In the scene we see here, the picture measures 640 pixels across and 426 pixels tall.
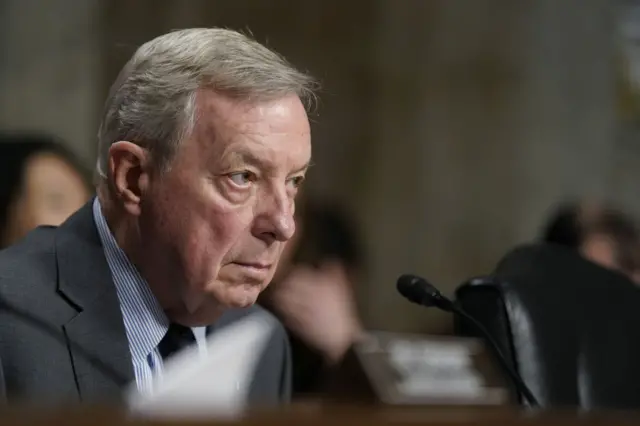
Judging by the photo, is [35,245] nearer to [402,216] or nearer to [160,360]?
[160,360]

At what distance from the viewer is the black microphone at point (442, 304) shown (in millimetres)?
2148

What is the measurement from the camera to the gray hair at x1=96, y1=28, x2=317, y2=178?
6.31ft

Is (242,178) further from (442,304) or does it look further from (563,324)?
(563,324)

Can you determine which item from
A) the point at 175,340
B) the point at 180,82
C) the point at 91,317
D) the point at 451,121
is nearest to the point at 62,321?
the point at 91,317

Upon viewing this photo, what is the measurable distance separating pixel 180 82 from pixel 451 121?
14.6ft

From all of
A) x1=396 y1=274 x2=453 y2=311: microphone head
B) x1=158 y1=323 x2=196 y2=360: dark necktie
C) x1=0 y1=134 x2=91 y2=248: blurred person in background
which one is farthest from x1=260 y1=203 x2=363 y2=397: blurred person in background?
x1=158 y1=323 x2=196 y2=360: dark necktie

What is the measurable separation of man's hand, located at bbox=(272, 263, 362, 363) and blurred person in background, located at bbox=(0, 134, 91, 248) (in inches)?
25.1

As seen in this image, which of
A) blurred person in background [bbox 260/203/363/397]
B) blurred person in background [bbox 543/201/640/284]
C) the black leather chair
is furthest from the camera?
blurred person in background [bbox 543/201/640/284]

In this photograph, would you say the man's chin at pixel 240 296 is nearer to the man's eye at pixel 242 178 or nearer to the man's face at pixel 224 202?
the man's face at pixel 224 202

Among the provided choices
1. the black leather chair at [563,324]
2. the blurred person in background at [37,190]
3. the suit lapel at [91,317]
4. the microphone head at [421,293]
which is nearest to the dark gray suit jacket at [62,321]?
the suit lapel at [91,317]

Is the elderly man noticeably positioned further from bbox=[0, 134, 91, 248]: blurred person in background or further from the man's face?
bbox=[0, 134, 91, 248]: blurred person in background

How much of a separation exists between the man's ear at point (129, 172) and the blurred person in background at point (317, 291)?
1.17 metres

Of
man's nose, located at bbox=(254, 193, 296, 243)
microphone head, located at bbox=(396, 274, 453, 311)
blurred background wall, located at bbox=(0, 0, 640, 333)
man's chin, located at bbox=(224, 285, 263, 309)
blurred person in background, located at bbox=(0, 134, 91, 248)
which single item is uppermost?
man's nose, located at bbox=(254, 193, 296, 243)

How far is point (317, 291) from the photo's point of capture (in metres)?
3.66
